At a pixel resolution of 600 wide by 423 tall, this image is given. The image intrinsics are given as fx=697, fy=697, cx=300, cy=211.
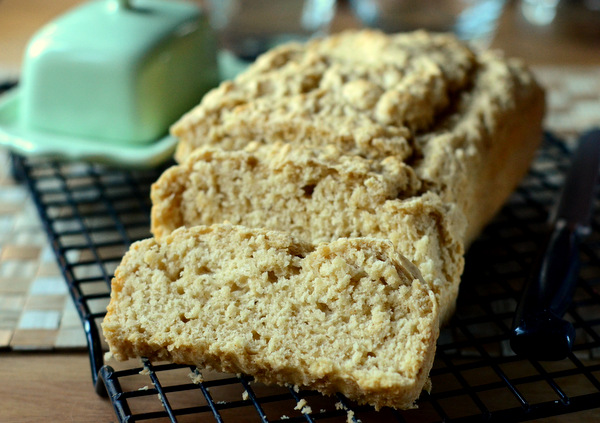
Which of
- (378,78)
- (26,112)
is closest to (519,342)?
(378,78)

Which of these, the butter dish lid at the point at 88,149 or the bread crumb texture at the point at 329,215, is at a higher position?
the bread crumb texture at the point at 329,215

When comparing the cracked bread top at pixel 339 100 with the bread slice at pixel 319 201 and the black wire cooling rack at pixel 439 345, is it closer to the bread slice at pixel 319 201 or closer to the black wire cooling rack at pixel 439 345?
the bread slice at pixel 319 201

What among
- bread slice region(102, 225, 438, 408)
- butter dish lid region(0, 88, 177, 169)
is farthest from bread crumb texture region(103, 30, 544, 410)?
butter dish lid region(0, 88, 177, 169)

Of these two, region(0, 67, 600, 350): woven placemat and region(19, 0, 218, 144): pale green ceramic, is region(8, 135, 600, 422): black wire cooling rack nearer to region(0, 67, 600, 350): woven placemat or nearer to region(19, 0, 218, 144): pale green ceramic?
region(0, 67, 600, 350): woven placemat

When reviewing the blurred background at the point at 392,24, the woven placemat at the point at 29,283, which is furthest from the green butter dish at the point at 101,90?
the blurred background at the point at 392,24

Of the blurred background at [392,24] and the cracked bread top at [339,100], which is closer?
the cracked bread top at [339,100]

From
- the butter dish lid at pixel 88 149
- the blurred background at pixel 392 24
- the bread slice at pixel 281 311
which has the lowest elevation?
the blurred background at pixel 392 24
